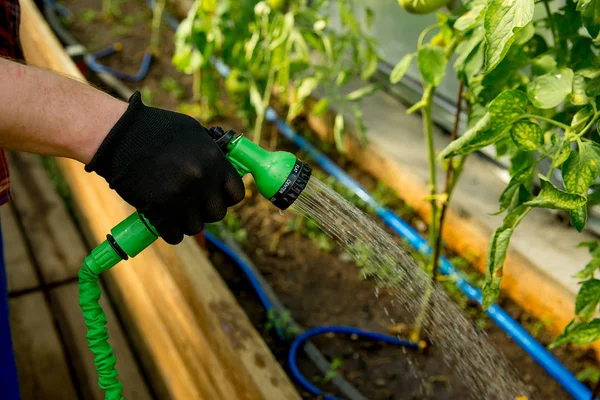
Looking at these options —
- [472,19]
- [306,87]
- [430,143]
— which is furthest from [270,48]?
[472,19]

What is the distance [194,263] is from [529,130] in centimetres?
97

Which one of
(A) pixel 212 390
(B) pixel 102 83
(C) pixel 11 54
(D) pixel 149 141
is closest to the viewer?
(D) pixel 149 141

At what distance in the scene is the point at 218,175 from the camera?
0.95 metres

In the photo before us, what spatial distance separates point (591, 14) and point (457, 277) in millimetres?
1084

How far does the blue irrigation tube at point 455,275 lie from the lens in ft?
5.29

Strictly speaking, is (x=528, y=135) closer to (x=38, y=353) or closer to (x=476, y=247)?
(x=476, y=247)

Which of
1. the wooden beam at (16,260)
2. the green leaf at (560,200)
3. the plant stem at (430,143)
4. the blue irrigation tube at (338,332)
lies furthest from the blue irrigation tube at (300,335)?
the green leaf at (560,200)

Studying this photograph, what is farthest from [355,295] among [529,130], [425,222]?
[529,130]

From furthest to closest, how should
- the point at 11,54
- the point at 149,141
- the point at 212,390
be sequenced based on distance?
1. the point at 212,390
2. the point at 11,54
3. the point at 149,141

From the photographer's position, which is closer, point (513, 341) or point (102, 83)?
point (513, 341)

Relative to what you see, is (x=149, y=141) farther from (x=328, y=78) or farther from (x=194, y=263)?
(x=328, y=78)

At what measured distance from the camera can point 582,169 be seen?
904 millimetres

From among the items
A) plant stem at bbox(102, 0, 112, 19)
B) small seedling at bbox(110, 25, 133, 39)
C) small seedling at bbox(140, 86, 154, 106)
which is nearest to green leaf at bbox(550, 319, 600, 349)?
small seedling at bbox(140, 86, 154, 106)

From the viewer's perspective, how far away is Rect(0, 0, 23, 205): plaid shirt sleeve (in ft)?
4.10
